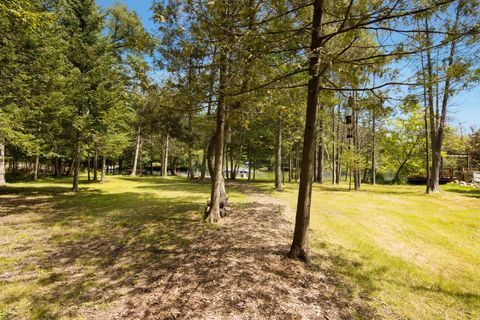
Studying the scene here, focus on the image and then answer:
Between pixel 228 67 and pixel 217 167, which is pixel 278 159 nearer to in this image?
pixel 217 167

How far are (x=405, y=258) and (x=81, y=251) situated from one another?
681cm

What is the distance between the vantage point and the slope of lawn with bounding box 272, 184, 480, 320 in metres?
3.51

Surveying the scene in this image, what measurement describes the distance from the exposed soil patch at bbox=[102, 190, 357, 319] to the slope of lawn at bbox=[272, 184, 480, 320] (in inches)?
24.7

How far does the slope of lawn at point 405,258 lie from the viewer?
3510mm

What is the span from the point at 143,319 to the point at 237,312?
1115mm

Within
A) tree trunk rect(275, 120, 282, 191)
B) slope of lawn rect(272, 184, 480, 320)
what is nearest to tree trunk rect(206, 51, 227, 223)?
slope of lawn rect(272, 184, 480, 320)

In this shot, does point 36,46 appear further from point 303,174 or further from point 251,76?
point 303,174

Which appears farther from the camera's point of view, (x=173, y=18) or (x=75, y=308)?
(x=173, y=18)

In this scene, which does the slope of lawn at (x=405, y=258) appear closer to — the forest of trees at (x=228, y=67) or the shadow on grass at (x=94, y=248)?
the forest of trees at (x=228, y=67)

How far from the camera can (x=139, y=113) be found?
22.5 m

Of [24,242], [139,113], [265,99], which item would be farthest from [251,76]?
[139,113]

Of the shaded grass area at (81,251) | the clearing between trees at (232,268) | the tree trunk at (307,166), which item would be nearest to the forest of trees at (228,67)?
the tree trunk at (307,166)

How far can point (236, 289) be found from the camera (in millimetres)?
3504

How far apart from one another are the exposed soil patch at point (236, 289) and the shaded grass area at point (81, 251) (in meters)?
0.35
